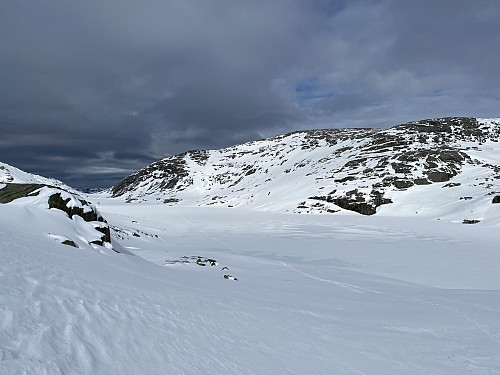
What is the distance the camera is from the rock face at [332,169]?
1884 inches

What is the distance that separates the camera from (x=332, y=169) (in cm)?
7069

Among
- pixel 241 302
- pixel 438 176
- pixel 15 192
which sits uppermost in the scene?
pixel 438 176

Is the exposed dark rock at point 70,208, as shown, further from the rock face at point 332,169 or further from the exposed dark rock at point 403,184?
the exposed dark rock at point 403,184

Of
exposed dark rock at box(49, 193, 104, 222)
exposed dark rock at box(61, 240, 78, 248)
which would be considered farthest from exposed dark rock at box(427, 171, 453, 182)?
exposed dark rock at box(61, 240, 78, 248)

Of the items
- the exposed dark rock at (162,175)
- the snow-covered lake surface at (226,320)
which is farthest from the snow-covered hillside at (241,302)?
the exposed dark rock at (162,175)

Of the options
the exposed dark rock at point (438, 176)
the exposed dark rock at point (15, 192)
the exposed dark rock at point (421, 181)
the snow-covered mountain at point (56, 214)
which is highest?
the exposed dark rock at point (438, 176)

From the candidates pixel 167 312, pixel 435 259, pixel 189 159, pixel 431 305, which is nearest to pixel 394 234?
pixel 435 259

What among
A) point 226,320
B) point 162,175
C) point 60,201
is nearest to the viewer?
point 226,320

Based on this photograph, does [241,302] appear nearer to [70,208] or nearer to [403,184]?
[70,208]

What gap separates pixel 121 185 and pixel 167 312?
182881mm

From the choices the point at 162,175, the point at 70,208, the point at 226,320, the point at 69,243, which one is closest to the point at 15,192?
the point at 70,208

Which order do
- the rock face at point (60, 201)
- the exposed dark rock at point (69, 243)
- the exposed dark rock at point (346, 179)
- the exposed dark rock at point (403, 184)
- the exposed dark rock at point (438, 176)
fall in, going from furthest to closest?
the exposed dark rock at point (346, 179), the exposed dark rock at point (438, 176), the exposed dark rock at point (403, 184), the rock face at point (60, 201), the exposed dark rock at point (69, 243)

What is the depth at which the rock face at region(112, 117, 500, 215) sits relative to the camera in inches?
1884

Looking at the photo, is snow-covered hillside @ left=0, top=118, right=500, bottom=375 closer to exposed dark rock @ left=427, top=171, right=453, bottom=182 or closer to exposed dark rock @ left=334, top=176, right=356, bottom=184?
exposed dark rock @ left=427, top=171, right=453, bottom=182
